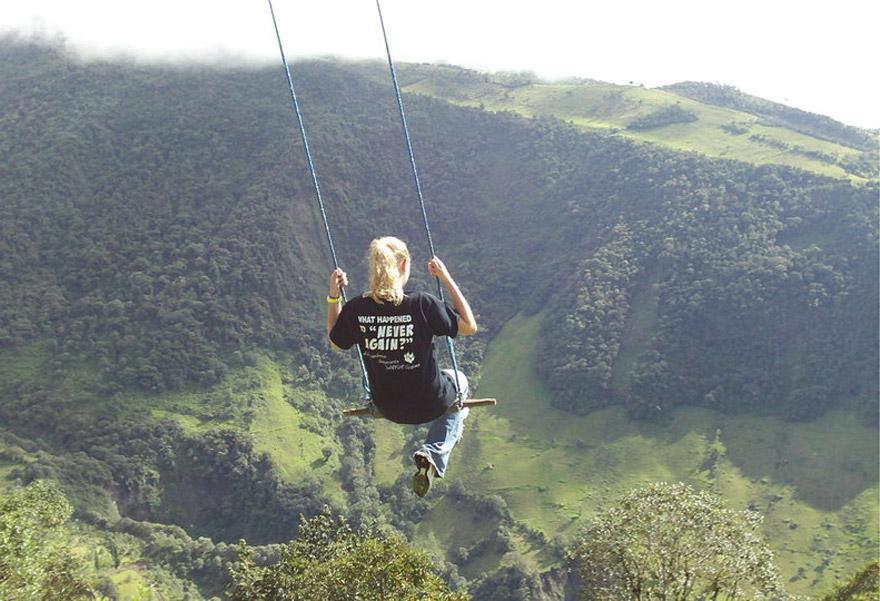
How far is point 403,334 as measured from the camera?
7.74 m

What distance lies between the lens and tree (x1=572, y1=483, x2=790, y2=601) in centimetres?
2348

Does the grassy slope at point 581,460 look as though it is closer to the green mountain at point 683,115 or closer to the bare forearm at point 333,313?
the green mountain at point 683,115

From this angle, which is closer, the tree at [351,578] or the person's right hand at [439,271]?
the person's right hand at [439,271]

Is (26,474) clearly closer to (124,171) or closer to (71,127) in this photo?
(124,171)

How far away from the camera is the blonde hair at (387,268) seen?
7297 millimetres

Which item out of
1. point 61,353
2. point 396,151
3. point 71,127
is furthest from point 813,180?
point 71,127

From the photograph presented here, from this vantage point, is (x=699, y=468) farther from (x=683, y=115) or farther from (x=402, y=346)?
(x=402, y=346)

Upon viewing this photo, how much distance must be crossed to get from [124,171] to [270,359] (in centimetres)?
4541

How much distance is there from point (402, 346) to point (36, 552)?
22.1m

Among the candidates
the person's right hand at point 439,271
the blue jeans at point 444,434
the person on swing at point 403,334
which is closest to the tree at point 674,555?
the blue jeans at point 444,434

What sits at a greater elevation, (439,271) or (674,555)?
(439,271)

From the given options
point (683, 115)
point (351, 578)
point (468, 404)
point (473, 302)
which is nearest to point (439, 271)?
point (468, 404)

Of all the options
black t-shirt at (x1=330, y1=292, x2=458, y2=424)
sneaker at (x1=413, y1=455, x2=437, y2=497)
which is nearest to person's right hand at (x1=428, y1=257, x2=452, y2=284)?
black t-shirt at (x1=330, y1=292, x2=458, y2=424)

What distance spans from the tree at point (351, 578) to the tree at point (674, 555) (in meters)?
4.32
